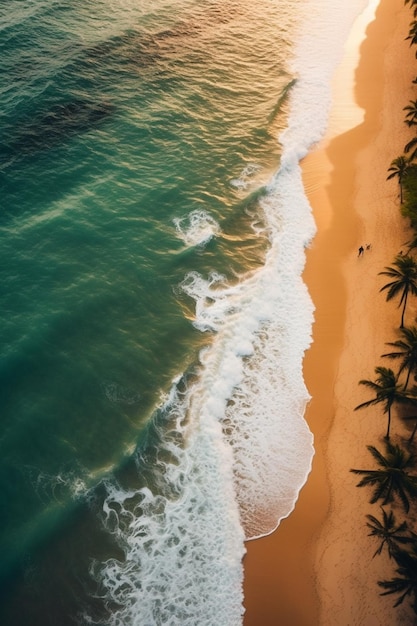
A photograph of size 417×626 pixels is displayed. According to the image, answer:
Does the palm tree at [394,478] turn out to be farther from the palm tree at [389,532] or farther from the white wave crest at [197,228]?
the white wave crest at [197,228]

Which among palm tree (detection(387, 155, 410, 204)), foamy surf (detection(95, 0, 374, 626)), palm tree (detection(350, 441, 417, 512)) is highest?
palm tree (detection(387, 155, 410, 204))

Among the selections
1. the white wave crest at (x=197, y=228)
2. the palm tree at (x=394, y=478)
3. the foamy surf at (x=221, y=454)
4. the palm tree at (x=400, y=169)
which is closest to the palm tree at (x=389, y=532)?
the palm tree at (x=394, y=478)

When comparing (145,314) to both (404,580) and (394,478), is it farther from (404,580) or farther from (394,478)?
(404,580)

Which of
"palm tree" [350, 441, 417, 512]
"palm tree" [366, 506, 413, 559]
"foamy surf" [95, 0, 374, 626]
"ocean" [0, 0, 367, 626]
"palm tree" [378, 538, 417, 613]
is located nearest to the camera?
"palm tree" [378, 538, 417, 613]

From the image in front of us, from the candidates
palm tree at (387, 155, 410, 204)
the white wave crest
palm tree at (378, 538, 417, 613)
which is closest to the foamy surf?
the white wave crest

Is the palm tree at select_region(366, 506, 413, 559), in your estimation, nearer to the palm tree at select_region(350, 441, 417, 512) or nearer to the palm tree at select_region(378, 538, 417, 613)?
the palm tree at select_region(378, 538, 417, 613)

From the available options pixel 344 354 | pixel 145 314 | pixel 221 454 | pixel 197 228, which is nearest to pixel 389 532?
pixel 221 454
